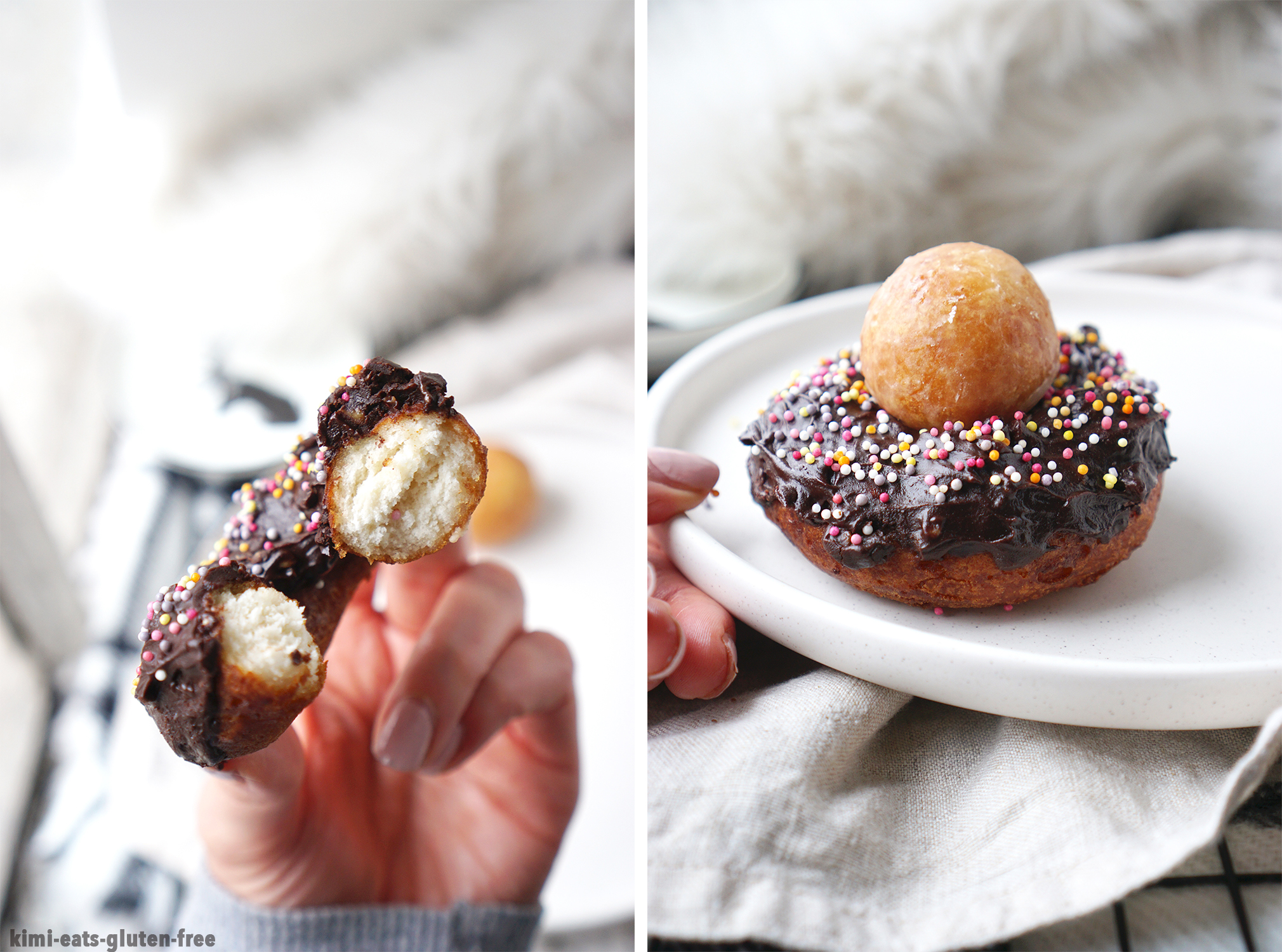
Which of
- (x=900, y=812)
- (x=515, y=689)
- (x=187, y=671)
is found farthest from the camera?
(x=515, y=689)

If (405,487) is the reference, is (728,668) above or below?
below

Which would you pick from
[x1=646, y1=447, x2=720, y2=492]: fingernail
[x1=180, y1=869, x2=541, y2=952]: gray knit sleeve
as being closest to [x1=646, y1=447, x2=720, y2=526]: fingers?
[x1=646, y1=447, x2=720, y2=492]: fingernail

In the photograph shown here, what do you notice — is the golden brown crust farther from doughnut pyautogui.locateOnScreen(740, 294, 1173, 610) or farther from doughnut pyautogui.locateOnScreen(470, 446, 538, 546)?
doughnut pyautogui.locateOnScreen(470, 446, 538, 546)

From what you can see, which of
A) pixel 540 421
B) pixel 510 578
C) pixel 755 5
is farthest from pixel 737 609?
pixel 755 5

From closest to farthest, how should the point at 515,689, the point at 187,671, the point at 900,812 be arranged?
the point at 187,671, the point at 900,812, the point at 515,689

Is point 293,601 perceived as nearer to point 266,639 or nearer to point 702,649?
point 266,639

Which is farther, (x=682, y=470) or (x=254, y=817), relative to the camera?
(x=682, y=470)

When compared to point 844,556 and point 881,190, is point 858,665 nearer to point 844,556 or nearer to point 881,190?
point 844,556

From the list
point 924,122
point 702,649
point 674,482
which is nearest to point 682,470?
point 674,482
